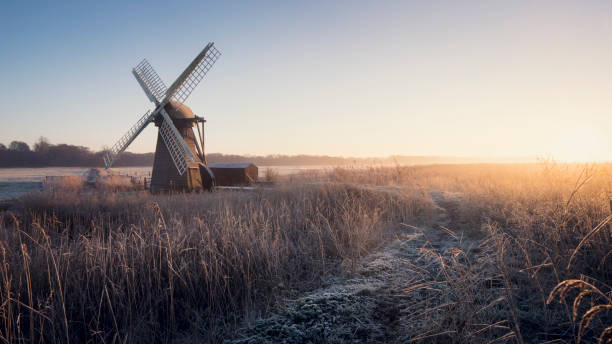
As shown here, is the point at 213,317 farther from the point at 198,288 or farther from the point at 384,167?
the point at 384,167

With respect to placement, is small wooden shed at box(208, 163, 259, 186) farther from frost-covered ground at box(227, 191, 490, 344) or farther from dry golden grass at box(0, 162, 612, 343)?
frost-covered ground at box(227, 191, 490, 344)

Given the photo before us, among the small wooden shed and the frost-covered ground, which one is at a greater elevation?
the small wooden shed

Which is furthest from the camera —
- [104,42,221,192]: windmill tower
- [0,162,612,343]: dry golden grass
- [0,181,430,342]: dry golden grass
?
[104,42,221,192]: windmill tower

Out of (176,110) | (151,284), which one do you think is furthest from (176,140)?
(151,284)

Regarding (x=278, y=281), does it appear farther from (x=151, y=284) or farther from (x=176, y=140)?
(x=176, y=140)

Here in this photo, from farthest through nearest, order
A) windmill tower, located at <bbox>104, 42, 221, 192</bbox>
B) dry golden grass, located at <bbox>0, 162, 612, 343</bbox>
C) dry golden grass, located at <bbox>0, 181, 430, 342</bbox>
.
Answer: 1. windmill tower, located at <bbox>104, 42, 221, 192</bbox>
2. dry golden grass, located at <bbox>0, 181, 430, 342</bbox>
3. dry golden grass, located at <bbox>0, 162, 612, 343</bbox>

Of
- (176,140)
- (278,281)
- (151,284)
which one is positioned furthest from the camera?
(176,140)

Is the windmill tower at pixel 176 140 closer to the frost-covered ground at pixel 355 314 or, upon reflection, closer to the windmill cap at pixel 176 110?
the windmill cap at pixel 176 110

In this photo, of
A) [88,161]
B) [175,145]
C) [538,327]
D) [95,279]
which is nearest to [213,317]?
[95,279]

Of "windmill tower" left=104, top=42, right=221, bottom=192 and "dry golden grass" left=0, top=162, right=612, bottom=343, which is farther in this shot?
"windmill tower" left=104, top=42, right=221, bottom=192

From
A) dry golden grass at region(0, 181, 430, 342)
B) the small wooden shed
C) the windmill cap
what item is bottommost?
dry golden grass at region(0, 181, 430, 342)

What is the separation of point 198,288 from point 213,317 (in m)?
0.70

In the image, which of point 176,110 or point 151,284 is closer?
point 151,284

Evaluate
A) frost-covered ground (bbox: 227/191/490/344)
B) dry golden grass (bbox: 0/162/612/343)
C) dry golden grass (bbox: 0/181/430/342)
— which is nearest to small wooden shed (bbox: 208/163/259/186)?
dry golden grass (bbox: 0/162/612/343)
